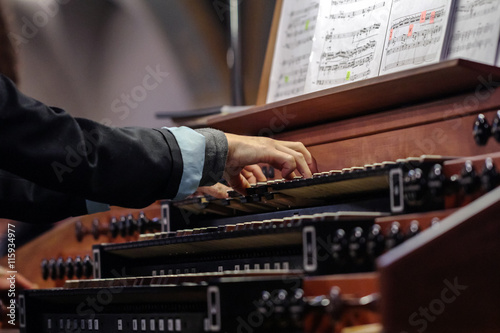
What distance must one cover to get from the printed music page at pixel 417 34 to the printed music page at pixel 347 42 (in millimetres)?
38

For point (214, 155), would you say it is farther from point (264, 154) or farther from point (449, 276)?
point (449, 276)

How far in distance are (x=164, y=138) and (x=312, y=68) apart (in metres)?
0.82

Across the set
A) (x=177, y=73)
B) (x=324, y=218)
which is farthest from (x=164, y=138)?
(x=177, y=73)

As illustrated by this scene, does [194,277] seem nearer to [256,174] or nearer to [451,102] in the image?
[256,174]

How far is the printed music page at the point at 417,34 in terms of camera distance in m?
1.85

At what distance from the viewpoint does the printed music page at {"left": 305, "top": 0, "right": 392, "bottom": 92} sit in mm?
2053

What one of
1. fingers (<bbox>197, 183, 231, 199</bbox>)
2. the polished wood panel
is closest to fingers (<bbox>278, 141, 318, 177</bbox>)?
fingers (<bbox>197, 183, 231, 199</bbox>)

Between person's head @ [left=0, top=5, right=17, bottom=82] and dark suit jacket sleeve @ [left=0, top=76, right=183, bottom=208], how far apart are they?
1843 mm

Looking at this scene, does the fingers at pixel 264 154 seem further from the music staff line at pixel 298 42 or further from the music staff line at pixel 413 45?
the music staff line at pixel 298 42

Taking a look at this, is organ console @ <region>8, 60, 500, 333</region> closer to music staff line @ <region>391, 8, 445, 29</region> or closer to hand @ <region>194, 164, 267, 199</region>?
hand @ <region>194, 164, 267, 199</region>

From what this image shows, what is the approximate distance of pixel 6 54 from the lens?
3.36 metres

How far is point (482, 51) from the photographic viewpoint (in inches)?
68.4

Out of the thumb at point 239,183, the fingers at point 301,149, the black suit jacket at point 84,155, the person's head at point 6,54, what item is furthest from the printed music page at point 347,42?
the person's head at point 6,54

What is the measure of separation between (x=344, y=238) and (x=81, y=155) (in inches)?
23.2
